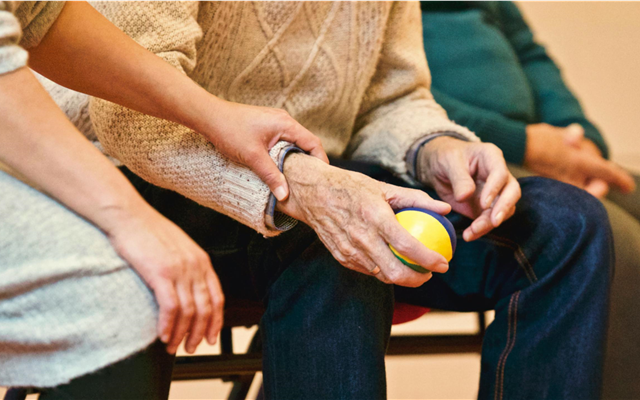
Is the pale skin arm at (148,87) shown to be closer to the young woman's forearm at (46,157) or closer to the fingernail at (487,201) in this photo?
the young woman's forearm at (46,157)

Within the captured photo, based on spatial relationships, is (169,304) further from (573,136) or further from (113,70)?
(573,136)

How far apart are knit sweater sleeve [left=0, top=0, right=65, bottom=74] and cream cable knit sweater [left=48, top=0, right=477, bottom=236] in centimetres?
13

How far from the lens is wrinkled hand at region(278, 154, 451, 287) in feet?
1.80

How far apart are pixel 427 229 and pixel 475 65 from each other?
3.26 ft

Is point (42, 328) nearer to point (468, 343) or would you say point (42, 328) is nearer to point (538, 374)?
point (538, 374)

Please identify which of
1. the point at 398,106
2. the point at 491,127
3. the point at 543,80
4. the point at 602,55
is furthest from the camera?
the point at 602,55

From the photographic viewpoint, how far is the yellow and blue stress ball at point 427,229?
0.57 meters

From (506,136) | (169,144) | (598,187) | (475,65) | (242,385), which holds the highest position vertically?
(169,144)

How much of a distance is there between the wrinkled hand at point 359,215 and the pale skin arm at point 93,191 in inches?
7.0

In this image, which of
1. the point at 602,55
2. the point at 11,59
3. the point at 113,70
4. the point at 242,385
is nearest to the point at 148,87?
the point at 113,70

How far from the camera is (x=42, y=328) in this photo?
1.38 feet

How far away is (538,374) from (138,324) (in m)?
0.51

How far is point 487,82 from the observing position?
4.65 ft

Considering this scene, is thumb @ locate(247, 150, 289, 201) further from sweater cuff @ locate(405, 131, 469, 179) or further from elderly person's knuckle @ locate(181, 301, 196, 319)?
sweater cuff @ locate(405, 131, 469, 179)
